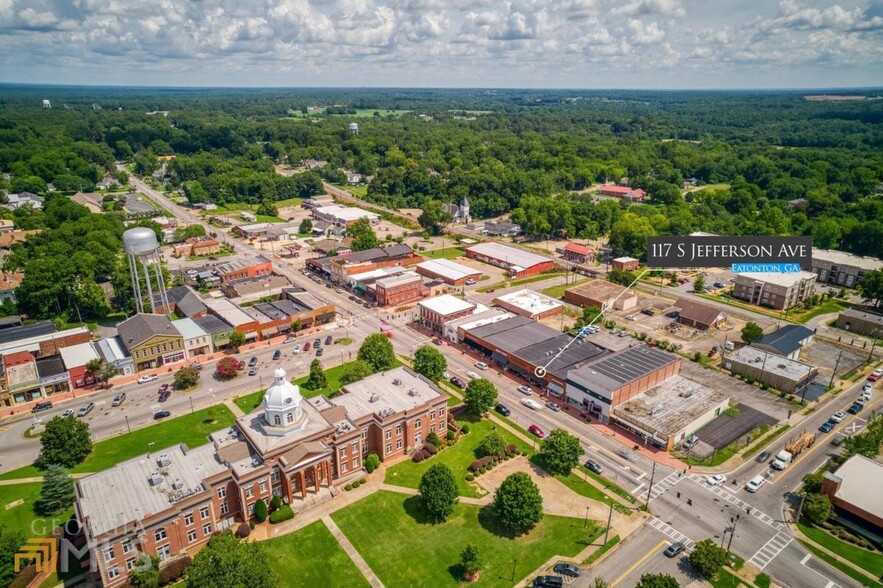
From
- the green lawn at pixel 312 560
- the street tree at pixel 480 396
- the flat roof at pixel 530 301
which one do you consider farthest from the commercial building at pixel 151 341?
the flat roof at pixel 530 301

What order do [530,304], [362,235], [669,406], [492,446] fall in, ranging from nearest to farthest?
[492,446]
[669,406]
[530,304]
[362,235]

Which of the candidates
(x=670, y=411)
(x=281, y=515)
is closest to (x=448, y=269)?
(x=670, y=411)

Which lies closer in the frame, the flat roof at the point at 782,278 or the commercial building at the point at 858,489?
the commercial building at the point at 858,489

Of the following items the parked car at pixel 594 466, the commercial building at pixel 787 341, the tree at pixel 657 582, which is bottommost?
the parked car at pixel 594 466

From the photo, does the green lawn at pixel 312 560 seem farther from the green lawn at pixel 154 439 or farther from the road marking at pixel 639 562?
the road marking at pixel 639 562

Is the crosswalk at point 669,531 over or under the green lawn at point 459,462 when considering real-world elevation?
over

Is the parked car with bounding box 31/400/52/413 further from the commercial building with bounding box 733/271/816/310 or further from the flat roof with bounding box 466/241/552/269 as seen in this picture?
the commercial building with bounding box 733/271/816/310

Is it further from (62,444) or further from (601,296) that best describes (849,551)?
(62,444)
